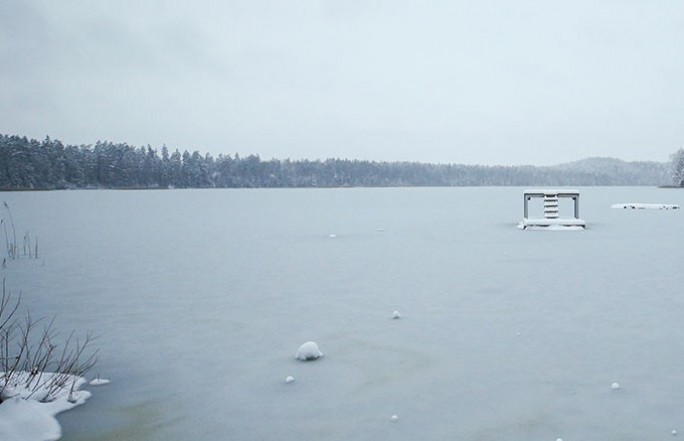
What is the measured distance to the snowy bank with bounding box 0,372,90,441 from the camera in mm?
4379

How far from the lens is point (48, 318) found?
A: 838 centimetres

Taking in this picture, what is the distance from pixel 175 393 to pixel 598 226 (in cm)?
2397

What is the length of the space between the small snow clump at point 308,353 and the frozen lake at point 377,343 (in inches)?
4.5

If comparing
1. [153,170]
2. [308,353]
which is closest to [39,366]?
[308,353]

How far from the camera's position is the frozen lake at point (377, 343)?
15.1ft

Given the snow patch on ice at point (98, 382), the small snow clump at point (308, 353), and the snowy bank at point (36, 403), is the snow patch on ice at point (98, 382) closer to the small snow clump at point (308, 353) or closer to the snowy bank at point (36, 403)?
the snowy bank at point (36, 403)

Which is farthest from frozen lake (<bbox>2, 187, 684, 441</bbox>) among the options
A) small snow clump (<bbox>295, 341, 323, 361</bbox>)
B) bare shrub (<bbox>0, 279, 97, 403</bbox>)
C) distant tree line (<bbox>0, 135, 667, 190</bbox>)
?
distant tree line (<bbox>0, 135, 667, 190</bbox>)

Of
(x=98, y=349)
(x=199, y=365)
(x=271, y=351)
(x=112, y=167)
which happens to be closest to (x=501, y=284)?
(x=271, y=351)

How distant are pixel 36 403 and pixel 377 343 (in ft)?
12.1

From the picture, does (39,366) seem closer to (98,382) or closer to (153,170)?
(98,382)

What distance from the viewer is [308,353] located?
6266mm

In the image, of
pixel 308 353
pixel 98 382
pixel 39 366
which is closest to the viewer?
pixel 39 366

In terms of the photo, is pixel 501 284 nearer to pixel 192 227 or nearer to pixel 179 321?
pixel 179 321

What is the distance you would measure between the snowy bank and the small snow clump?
2178mm
